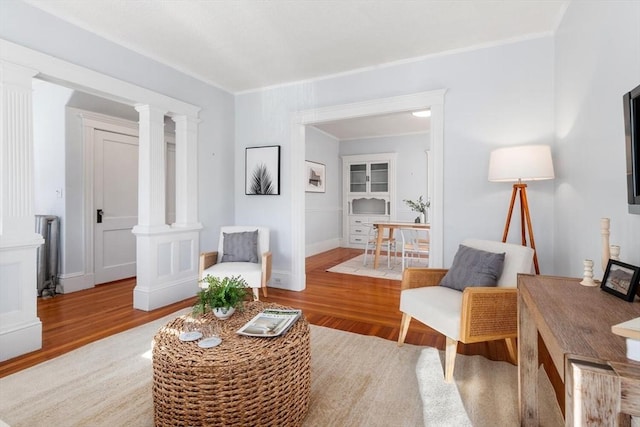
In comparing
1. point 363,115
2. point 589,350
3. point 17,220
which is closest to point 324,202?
point 363,115

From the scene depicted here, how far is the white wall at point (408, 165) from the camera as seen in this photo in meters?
7.00

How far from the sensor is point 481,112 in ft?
9.99

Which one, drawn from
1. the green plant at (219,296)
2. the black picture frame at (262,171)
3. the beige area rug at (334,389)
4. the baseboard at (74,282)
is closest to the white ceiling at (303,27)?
the black picture frame at (262,171)

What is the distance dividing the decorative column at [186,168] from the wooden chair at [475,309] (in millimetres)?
2671

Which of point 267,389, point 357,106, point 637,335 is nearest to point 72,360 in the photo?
point 267,389

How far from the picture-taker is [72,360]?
2.24 meters

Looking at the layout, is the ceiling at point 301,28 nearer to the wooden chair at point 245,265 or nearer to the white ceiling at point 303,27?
the white ceiling at point 303,27

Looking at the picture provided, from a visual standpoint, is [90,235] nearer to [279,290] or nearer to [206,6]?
[279,290]

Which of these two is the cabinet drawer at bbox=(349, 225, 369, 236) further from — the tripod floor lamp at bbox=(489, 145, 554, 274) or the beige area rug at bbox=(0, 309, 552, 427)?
the beige area rug at bbox=(0, 309, 552, 427)

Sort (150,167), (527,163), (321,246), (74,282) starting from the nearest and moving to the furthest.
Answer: (527,163), (150,167), (74,282), (321,246)

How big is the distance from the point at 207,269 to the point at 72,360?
53.3 inches

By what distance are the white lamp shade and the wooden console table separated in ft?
4.12

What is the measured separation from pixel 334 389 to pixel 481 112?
2.67 metres

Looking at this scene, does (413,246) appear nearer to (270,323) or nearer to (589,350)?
(270,323)
